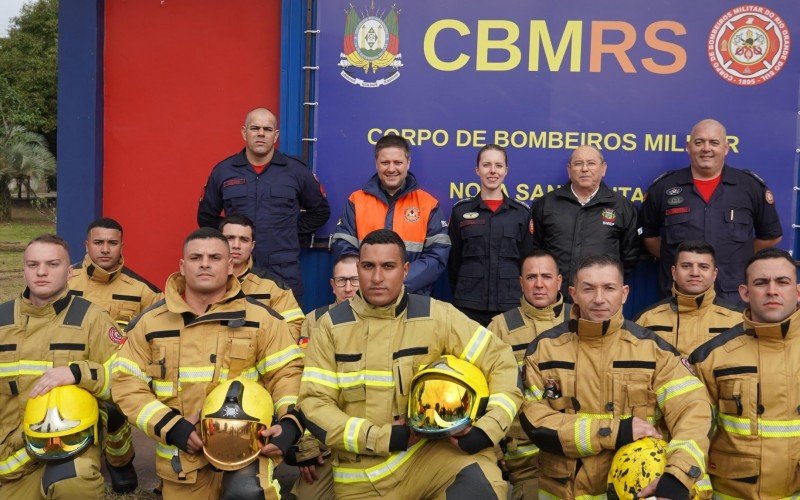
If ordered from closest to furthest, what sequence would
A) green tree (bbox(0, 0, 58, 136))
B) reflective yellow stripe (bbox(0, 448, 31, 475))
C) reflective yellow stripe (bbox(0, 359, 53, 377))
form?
1. reflective yellow stripe (bbox(0, 448, 31, 475))
2. reflective yellow stripe (bbox(0, 359, 53, 377))
3. green tree (bbox(0, 0, 58, 136))

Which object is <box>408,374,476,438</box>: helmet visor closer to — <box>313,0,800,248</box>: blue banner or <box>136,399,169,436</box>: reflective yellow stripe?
<box>136,399,169,436</box>: reflective yellow stripe

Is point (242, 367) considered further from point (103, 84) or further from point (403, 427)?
point (103, 84)

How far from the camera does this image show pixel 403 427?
395 cm

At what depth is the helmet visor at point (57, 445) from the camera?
4.27 meters

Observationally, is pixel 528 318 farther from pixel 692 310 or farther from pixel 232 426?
pixel 232 426

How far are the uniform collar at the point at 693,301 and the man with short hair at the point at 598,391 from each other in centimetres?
80

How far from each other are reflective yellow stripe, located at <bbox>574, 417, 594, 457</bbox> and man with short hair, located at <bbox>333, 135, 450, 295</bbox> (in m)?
2.01

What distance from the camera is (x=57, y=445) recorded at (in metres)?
4.29

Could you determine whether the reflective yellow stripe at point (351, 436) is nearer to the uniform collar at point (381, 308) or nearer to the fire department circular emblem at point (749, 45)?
the uniform collar at point (381, 308)

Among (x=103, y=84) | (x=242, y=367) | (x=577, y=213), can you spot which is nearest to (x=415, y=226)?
(x=577, y=213)

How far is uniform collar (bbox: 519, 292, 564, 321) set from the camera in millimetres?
4945

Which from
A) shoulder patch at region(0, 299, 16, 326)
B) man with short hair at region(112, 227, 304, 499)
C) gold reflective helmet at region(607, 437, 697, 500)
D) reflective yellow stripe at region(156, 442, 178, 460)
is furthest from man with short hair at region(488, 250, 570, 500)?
shoulder patch at region(0, 299, 16, 326)

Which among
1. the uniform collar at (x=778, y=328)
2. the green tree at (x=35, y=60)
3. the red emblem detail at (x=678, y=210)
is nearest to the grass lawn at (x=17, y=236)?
the green tree at (x=35, y=60)

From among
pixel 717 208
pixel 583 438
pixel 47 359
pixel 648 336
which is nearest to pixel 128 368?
pixel 47 359
